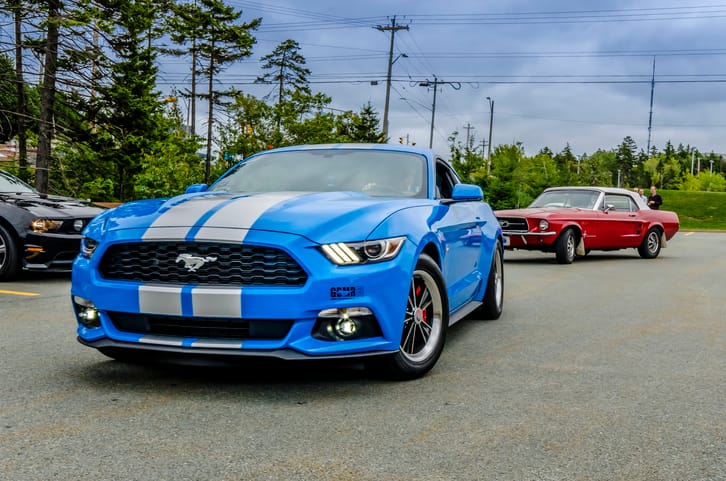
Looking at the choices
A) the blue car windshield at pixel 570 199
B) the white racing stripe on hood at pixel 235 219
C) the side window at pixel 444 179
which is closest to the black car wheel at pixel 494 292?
the side window at pixel 444 179

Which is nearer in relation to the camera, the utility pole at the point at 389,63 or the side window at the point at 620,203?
the side window at the point at 620,203

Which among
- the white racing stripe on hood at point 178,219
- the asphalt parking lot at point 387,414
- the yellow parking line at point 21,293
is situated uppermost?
→ the white racing stripe on hood at point 178,219

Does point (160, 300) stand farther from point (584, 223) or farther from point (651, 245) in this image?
point (651, 245)

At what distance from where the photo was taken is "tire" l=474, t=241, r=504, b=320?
7.14 metres

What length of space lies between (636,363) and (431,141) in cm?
6255

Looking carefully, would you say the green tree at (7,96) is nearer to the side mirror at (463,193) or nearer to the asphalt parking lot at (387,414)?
the asphalt parking lot at (387,414)

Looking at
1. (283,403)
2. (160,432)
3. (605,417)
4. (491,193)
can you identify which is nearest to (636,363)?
(605,417)

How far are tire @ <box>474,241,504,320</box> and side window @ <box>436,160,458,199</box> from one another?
2.78 ft

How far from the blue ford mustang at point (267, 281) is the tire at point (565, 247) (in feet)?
31.9

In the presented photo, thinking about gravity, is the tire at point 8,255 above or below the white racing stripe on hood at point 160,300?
below

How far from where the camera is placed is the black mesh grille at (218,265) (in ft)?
13.4

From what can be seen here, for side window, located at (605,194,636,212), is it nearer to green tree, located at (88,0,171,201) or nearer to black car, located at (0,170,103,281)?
black car, located at (0,170,103,281)

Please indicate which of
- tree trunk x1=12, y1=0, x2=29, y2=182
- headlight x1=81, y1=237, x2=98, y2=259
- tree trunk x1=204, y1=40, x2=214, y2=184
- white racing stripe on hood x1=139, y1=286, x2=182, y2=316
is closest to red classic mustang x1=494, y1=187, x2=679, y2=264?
headlight x1=81, y1=237, x2=98, y2=259

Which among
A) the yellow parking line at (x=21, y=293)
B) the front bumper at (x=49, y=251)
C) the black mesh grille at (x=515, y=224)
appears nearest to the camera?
the yellow parking line at (x=21, y=293)
